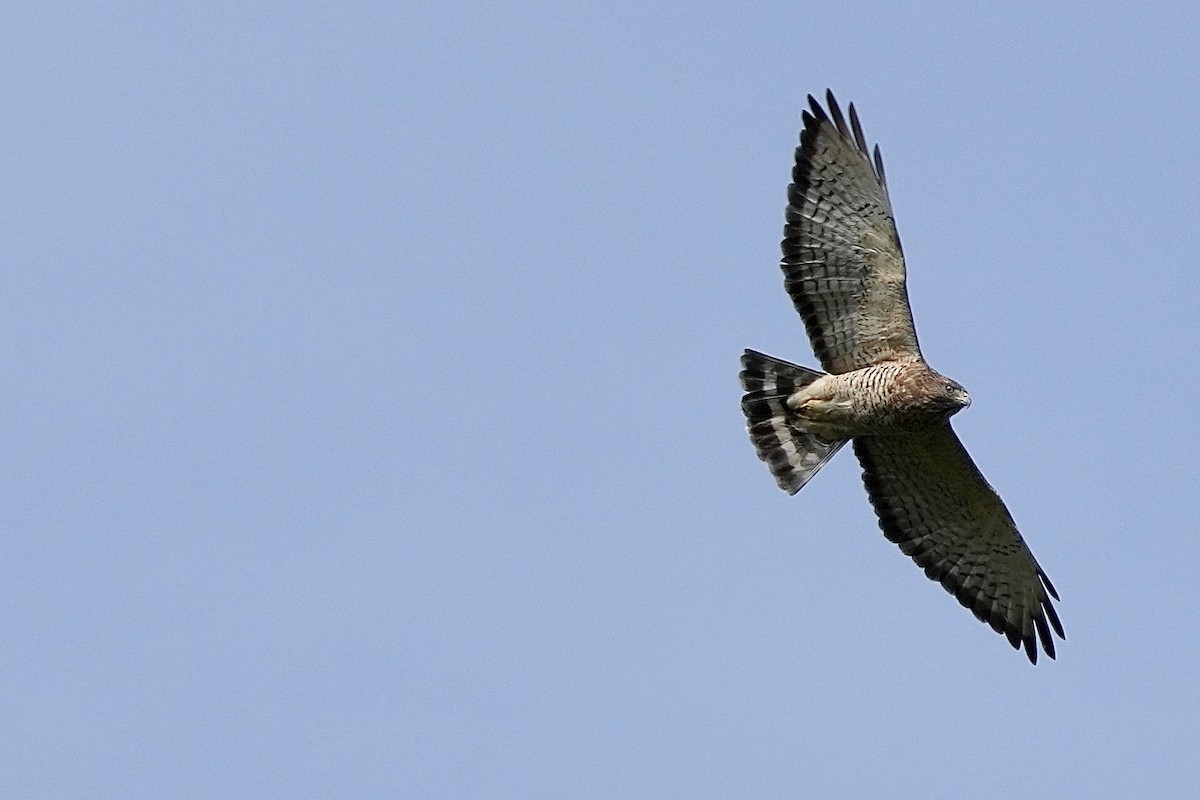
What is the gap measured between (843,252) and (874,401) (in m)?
Answer: 0.96

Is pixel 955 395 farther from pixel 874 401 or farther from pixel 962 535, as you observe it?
pixel 962 535

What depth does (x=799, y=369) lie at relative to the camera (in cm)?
1377

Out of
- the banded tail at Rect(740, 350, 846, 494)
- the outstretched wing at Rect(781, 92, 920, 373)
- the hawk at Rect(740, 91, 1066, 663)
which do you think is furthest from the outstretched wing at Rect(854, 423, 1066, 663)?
A: the outstretched wing at Rect(781, 92, 920, 373)

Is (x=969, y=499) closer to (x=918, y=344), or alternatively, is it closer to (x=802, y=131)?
(x=918, y=344)

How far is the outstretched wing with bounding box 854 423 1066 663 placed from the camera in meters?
13.9

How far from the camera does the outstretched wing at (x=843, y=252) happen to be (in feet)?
43.0

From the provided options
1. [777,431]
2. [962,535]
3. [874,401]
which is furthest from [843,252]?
[962,535]

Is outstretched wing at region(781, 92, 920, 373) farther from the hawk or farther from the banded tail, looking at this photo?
the banded tail

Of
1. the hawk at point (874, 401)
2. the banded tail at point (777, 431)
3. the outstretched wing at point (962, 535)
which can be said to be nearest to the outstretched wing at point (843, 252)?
the hawk at point (874, 401)

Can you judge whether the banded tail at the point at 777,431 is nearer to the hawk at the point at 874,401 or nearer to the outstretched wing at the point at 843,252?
the hawk at the point at 874,401

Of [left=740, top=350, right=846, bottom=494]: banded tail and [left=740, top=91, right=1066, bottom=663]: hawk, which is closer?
[left=740, top=91, right=1066, bottom=663]: hawk

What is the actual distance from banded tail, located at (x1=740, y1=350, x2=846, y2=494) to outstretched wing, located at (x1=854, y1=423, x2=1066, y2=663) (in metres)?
0.35

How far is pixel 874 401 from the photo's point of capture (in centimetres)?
1309

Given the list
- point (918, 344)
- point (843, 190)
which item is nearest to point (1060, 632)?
point (918, 344)
